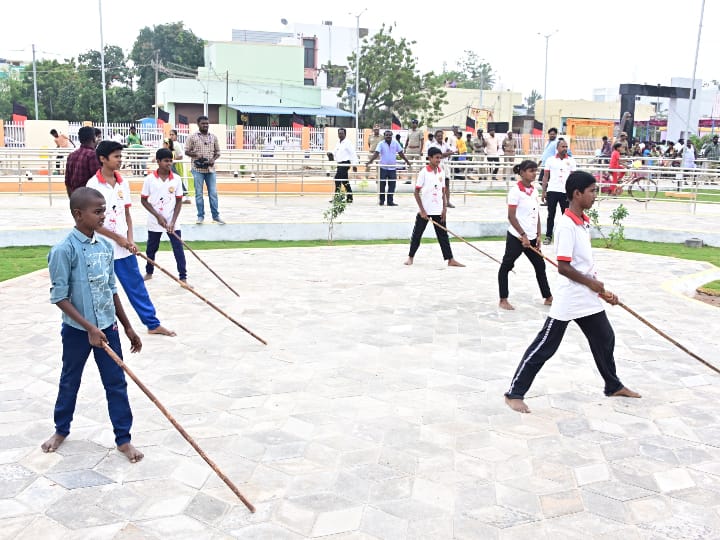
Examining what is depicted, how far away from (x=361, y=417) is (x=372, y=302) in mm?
3290

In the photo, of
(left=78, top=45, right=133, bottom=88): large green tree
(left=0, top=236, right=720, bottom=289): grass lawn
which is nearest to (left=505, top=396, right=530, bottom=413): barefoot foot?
(left=0, top=236, right=720, bottom=289): grass lawn

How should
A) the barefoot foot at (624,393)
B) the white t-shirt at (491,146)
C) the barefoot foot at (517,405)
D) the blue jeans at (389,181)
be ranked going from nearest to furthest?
the barefoot foot at (517,405) < the barefoot foot at (624,393) < the blue jeans at (389,181) < the white t-shirt at (491,146)

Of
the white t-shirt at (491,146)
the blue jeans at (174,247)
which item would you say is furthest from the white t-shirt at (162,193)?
the white t-shirt at (491,146)

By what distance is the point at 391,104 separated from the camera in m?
40.6

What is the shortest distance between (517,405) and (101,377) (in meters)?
2.75

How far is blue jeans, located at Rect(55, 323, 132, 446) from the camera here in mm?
4113

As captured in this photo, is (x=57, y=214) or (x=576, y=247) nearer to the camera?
(x=576, y=247)

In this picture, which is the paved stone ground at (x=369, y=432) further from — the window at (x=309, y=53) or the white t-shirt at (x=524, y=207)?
the window at (x=309, y=53)

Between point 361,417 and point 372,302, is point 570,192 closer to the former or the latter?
point 361,417

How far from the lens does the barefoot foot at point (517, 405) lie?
16.5ft

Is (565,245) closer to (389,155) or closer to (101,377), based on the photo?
(101,377)

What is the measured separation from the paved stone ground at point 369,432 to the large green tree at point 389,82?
108 ft

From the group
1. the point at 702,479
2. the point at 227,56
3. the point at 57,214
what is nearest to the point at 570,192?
the point at 702,479

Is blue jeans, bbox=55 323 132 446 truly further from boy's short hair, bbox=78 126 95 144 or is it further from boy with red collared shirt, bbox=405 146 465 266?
boy with red collared shirt, bbox=405 146 465 266
